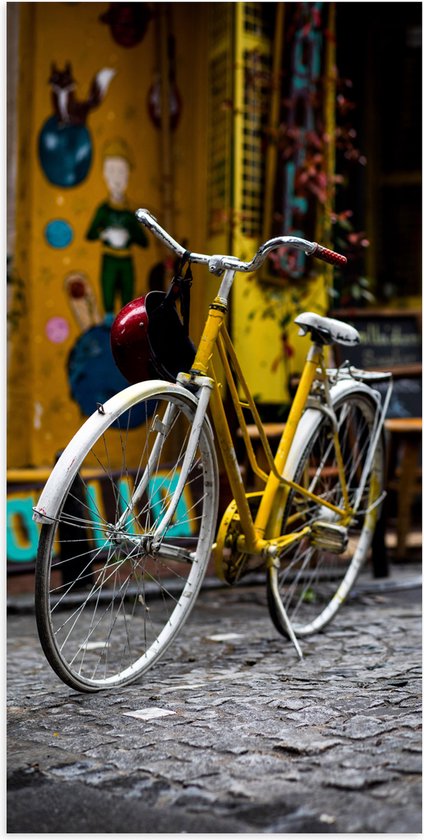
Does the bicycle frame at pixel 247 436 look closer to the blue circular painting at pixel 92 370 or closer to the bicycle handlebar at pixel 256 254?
the bicycle handlebar at pixel 256 254

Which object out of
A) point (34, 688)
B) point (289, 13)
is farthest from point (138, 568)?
point (289, 13)

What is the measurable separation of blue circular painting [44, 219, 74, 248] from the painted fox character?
609 millimetres

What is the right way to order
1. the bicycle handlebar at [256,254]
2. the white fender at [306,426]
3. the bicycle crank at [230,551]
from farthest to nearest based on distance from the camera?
the white fender at [306,426] < the bicycle crank at [230,551] < the bicycle handlebar at [256,254]

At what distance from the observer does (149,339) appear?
286cm

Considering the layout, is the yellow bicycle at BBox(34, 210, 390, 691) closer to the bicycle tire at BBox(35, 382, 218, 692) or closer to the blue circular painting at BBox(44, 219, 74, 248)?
the bicycle tire at BBox(35, 382, 218, 692)

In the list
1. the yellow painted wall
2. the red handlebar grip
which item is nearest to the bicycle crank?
the red handlebar grip

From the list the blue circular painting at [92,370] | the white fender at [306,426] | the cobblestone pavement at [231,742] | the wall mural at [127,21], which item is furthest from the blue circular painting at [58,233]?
the cobblestone pavement at [231,742]

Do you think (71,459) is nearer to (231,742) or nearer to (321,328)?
(231,742)

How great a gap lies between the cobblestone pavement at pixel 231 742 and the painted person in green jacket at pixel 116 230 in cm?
298

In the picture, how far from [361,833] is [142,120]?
5231 mm

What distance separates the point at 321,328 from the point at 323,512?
2.20ft

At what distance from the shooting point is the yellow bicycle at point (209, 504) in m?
2.78

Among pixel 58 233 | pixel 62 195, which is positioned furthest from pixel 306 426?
pixel 62 195

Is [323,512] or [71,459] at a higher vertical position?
[71,459]
